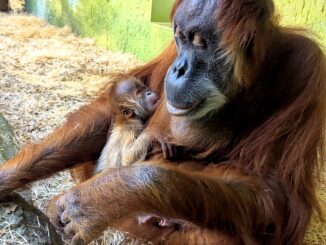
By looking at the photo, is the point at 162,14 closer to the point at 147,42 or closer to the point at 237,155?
the point at 147,42

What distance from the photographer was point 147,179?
1.43m

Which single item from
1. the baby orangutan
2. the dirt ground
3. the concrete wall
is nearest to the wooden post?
the dirt ground

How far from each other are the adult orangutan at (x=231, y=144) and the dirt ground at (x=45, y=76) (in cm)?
51

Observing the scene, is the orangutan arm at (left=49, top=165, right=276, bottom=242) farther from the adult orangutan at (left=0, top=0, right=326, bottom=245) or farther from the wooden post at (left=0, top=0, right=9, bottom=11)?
the wooden post at (left=0, top=0, right=9, bottom=11)

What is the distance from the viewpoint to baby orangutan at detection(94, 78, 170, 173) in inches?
75.4

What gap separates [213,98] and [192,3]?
0.29 metres

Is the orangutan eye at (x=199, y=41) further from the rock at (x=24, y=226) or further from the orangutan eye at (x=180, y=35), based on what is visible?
the rock at (x=24, y=226)

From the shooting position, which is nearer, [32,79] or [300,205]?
[300,205]

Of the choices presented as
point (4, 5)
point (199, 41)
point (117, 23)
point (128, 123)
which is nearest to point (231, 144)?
point (199, 41)

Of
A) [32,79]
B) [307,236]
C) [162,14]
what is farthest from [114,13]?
[307,236]

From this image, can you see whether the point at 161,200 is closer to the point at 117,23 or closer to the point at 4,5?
the point at 117,23

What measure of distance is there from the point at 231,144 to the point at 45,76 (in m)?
2.80

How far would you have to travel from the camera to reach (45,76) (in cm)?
418

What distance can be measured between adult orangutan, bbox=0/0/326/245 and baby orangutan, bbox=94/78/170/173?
25cm
